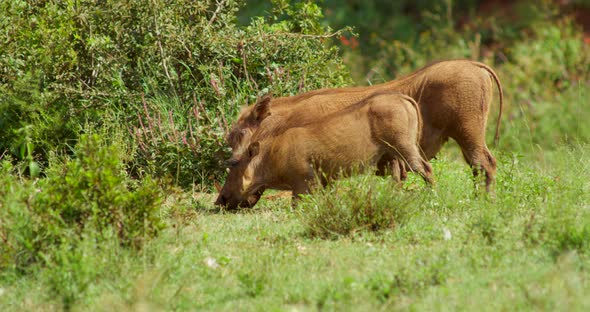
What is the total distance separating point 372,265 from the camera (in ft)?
16.6

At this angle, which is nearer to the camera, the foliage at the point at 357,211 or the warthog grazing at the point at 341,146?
the foliage at the point at 357,211

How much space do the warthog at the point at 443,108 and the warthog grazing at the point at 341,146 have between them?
16cm

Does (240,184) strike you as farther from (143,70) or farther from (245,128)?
(143,70)

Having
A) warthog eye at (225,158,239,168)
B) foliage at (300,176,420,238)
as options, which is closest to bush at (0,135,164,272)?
foliage at (300,176,420,238)

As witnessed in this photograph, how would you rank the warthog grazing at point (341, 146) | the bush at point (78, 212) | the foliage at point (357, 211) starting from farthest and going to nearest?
the warthog grazing at point (341, 146), the foliage at point (357, 211), the bush at point (78, 212)

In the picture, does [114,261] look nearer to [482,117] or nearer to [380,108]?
[380,108]

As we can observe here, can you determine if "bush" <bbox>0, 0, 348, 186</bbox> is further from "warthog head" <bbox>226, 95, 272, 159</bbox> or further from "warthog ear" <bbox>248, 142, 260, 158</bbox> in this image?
"warthog ear" <bbox>248, 142, 260, 158</bbox>

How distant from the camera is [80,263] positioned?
183 inches

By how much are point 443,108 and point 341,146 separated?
836 mm

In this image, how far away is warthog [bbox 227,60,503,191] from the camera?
6844 millimetres

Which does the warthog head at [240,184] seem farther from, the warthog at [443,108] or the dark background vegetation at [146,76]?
the dark background vegetation at [146,76]

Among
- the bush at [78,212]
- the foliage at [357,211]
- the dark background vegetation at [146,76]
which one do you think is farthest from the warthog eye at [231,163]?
the bush at [78,212]

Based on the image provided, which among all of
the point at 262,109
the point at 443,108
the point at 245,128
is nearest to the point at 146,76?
the point at 245,128

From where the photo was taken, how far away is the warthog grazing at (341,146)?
6758 millimetres
